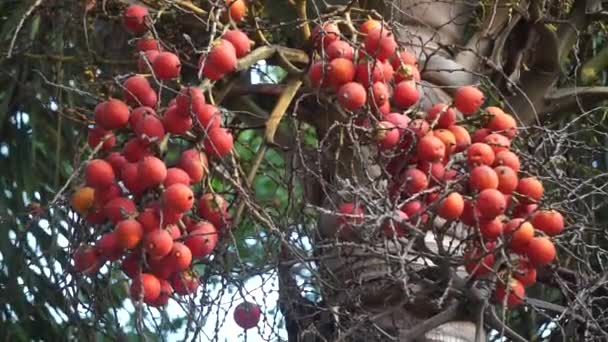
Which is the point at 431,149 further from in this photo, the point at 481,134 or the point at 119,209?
the point at 119,209

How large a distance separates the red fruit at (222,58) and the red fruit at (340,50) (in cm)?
10

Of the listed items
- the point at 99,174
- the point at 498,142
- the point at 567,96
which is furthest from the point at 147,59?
the point at 567,96

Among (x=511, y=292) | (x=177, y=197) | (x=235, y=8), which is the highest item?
(x=235, y=8)

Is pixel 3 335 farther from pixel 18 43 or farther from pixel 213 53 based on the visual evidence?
pixel 213 53

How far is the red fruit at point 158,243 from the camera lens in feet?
3.29

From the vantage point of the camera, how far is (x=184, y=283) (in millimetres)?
1070

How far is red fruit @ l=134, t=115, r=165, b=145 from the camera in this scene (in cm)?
103

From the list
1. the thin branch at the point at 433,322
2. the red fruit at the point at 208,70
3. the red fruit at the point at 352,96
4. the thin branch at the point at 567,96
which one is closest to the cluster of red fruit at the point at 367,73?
the red fruit at the point at 352,96

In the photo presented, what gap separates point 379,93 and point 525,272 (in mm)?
214

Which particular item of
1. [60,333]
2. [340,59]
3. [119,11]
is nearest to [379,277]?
[340,59]

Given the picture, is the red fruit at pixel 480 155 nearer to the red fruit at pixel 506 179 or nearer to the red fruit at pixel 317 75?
the red fruit at pixel 506 179

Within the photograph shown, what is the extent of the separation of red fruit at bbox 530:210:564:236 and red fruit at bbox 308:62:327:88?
236mm

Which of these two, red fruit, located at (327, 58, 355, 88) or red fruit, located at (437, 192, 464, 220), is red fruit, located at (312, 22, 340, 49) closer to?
red fruit, located at (327, 58, 355, 88)

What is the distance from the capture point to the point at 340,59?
3.67 ft
